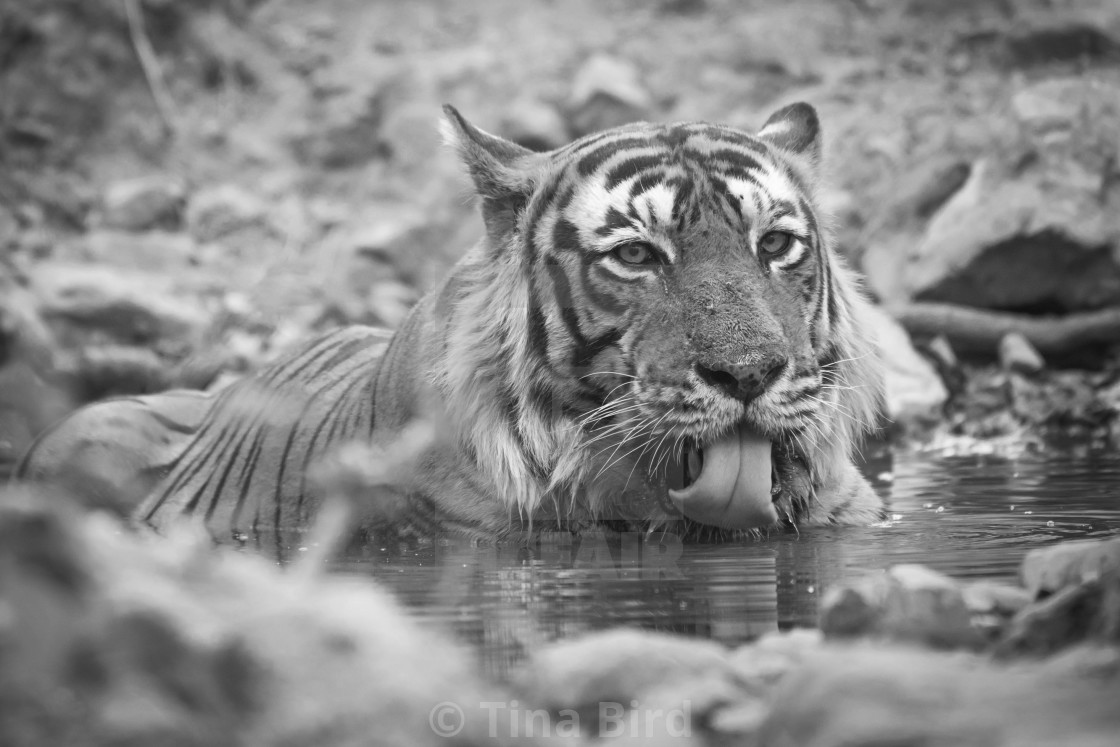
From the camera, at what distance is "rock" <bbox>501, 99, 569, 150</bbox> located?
10938 mm

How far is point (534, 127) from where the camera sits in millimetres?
10945

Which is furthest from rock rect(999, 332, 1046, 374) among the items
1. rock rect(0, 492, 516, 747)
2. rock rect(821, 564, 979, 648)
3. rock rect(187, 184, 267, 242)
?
rock rect(0, 492, 516, 747)

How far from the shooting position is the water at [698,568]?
3027 mm

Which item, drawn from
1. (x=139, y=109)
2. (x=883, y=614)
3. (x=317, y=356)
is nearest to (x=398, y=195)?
(x=139, y=109)

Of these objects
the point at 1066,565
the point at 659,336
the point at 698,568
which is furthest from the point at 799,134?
the point at 1066,565

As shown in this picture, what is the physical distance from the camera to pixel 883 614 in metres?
2.47

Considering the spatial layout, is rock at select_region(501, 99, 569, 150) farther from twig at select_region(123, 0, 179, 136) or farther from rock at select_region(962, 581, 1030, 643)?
rock at select_region(962, 581, 1030, 643)

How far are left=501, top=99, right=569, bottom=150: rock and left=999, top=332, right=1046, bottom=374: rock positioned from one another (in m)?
4.11

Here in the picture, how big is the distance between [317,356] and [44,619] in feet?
13.0

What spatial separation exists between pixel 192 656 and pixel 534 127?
9.53 meters

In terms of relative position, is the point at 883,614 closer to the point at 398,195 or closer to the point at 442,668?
the point at 442,668

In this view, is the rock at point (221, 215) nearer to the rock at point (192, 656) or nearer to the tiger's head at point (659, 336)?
Answer: the tiger's head at point (659, 336)

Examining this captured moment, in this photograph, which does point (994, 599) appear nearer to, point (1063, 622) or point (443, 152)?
point (1063, 622)

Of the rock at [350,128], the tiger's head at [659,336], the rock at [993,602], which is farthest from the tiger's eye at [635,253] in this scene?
the rock at [350,128]
